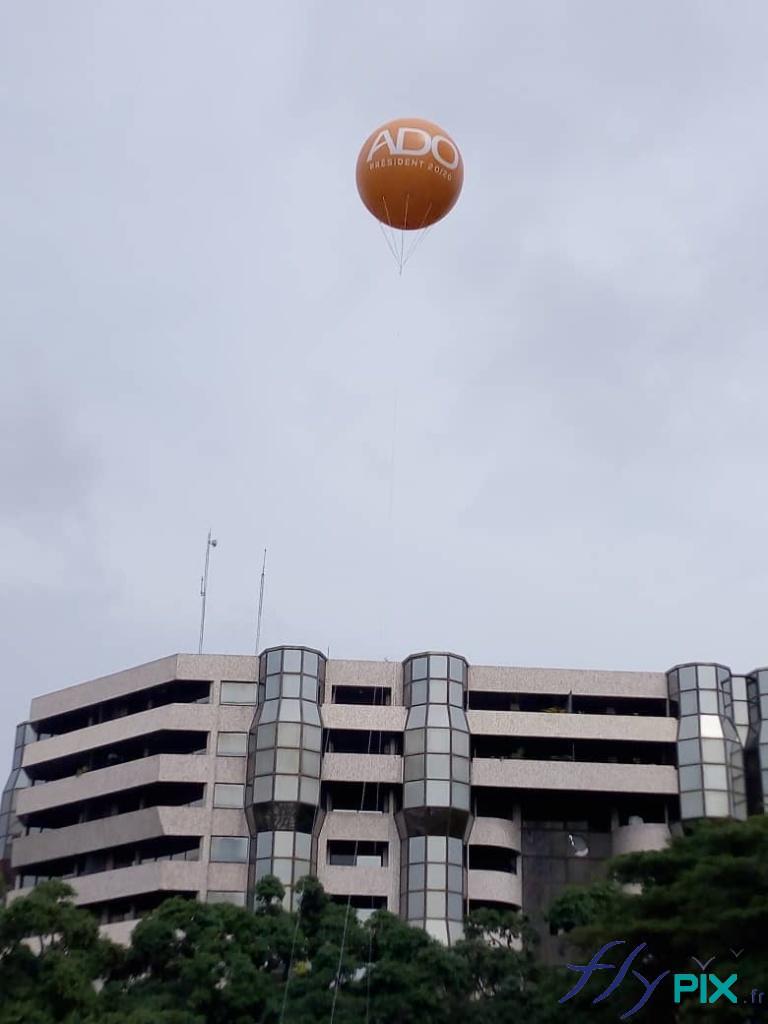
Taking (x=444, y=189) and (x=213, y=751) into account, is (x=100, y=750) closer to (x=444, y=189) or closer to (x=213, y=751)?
(x=213, y=751)

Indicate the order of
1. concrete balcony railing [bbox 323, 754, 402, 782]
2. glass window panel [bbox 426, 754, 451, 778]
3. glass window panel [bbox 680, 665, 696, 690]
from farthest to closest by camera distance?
glass window panel [bbox 680, 665, 696, 690]
concrete balcony railing [bbox 323, 754, 402, 782]
glass window panel [bbox 426, 754, 451, 778]

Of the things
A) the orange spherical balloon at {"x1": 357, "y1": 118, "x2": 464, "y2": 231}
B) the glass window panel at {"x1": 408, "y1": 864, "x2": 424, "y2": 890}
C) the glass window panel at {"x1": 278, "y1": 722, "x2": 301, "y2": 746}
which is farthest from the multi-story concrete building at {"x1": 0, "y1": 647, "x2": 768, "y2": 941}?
the orange spherical balloon at {"x1": 357, "y1": 118, "x2": 464, "y2": 231}

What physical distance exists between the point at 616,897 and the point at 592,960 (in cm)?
214

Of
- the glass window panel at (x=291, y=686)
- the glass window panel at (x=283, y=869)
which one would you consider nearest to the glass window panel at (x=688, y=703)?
the glass window panel at (x=291, y=686)

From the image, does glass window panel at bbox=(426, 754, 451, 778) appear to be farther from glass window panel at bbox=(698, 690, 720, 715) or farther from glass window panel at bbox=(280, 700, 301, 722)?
glass window panel at bbox=(698, 690, 720, 715)

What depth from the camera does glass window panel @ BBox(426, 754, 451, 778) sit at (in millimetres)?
56625

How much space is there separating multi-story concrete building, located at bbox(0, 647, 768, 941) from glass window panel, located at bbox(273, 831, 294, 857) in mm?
86

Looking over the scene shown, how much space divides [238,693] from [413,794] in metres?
8.48

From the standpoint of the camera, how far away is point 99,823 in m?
59.9

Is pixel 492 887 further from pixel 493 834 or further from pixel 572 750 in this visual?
pixel 572 750

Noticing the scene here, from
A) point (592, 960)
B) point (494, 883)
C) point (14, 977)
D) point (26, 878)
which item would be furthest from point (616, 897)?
point (26, 878)

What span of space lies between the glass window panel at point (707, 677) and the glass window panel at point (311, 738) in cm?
1573

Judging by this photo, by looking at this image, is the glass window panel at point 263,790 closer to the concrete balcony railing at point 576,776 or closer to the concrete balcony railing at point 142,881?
the concrete balcony railing at point 142,881

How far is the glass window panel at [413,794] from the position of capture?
185ft
